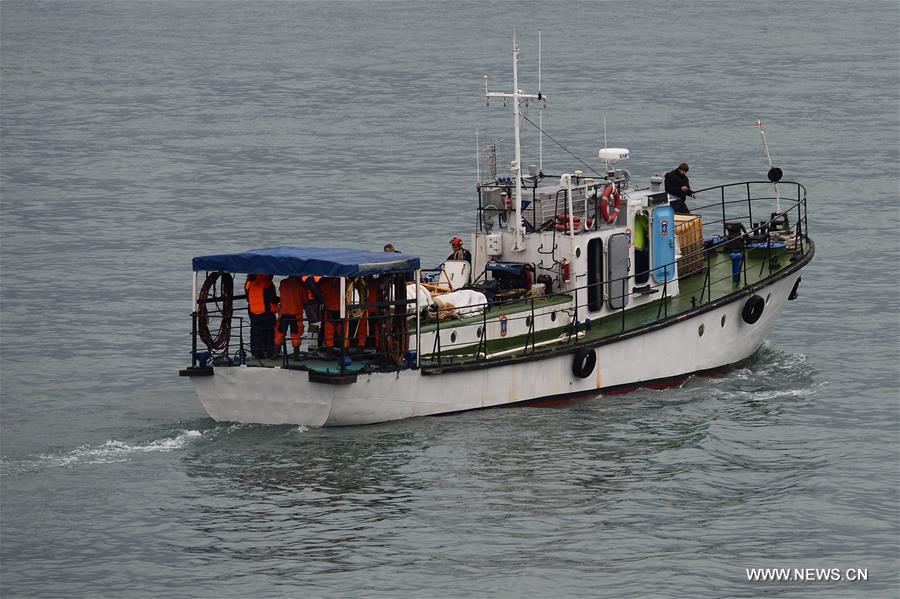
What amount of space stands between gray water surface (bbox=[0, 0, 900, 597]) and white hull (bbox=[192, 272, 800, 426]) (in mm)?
318

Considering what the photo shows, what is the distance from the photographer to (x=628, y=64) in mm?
70688

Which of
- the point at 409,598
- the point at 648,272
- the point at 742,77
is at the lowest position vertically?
the point at 409,598

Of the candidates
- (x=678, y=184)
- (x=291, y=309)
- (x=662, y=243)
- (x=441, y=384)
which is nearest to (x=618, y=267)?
(x=662, y=243)

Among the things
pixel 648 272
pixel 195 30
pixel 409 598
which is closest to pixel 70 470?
pixel 409 598

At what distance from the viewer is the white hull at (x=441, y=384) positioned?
26.3 m

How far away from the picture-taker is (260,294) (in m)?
27.1

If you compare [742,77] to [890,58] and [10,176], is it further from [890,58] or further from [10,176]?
[10,176]

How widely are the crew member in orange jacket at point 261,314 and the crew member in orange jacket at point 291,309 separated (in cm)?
18

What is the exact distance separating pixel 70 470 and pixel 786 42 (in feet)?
187

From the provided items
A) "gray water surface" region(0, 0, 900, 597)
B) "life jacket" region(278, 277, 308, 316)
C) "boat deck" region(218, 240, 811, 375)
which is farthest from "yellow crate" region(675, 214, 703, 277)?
"life jacket" region(278, 277, 308, 316)

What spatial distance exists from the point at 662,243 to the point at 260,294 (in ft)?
26.0

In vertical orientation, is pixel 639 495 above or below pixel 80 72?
below

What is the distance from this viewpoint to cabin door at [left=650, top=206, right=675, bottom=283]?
30938mm

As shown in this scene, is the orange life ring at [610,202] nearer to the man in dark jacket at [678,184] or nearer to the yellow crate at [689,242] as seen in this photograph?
the yellow crate at [689,242]
